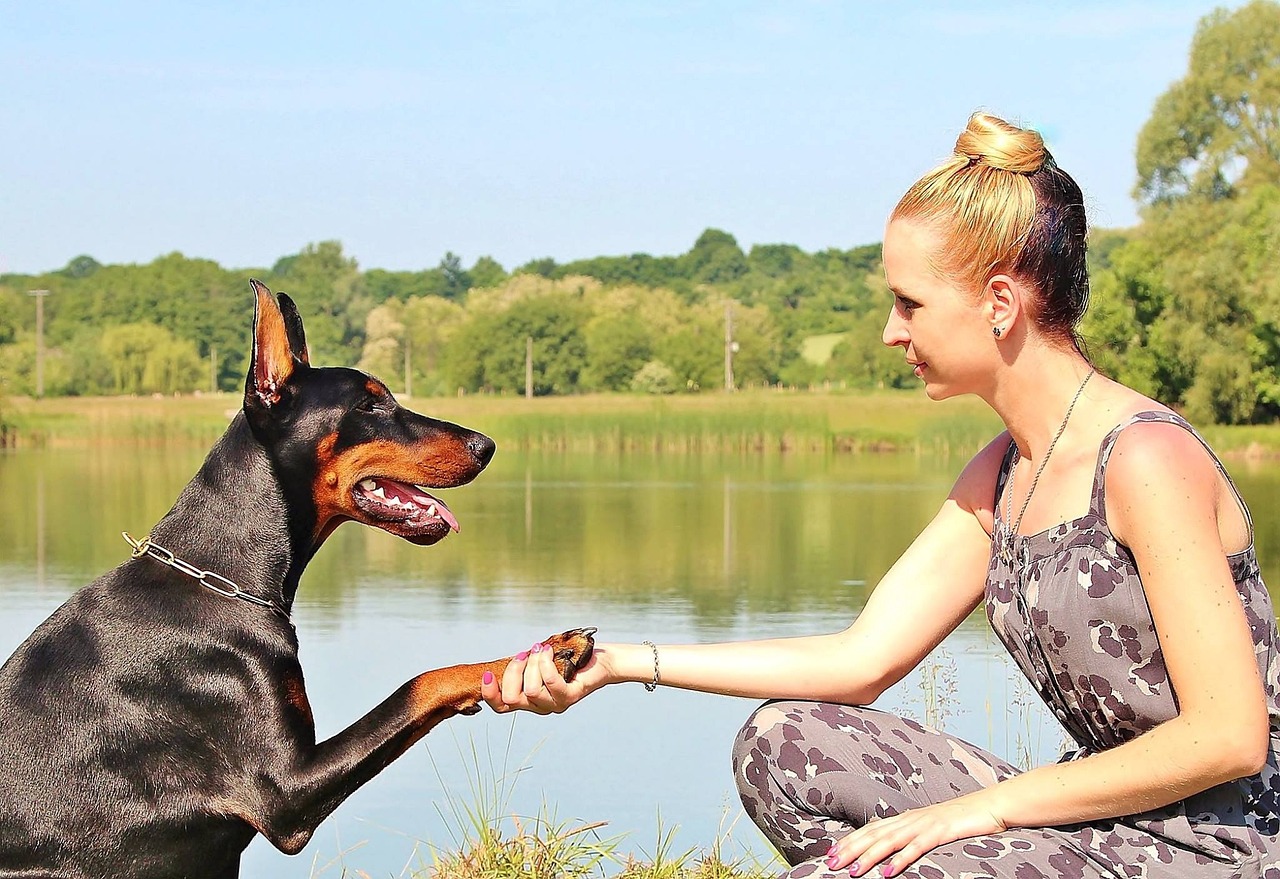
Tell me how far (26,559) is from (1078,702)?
35.7 ft

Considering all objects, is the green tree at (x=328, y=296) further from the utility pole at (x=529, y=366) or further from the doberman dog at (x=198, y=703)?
the doberman dog at (x=198, y=703)

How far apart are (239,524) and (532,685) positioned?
641 mm

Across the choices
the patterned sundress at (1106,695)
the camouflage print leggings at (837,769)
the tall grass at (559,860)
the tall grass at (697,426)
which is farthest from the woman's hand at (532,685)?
the tall grass at (697,426)

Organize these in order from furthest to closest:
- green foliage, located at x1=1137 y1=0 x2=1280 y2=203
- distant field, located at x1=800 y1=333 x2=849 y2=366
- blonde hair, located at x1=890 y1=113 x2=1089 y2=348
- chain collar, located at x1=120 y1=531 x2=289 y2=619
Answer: distant field, located at x1=800 y1=333 x2=849 y2=366, green foliage, located at x1=1137 y1=0 x2=1280 y2=203, chain collar, located at x1=120 y1=531 x2=289 y2=619, blonde hair, located at x1=890 y1=113 x2=1089 y2=348

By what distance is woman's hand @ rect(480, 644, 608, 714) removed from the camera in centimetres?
269

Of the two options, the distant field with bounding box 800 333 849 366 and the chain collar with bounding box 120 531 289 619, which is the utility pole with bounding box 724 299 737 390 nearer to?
the distant field with bounding box 800 333 849 366

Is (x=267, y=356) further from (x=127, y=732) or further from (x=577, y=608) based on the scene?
(x=577, y=608)

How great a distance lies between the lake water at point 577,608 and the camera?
17.1 ft

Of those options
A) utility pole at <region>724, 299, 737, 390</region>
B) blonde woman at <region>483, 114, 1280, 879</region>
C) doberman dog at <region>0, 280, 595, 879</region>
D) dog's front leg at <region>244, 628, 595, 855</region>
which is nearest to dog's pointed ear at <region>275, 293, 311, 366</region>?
doberman dog at <region>0, 280, 595, 879</region>

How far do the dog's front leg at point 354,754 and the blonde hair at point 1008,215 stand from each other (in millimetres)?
934

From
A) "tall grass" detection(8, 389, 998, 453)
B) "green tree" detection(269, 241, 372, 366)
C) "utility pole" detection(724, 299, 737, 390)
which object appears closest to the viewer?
"tall grass" detection(8, 389, 998, 453)

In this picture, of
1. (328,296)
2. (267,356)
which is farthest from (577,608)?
(328,296)

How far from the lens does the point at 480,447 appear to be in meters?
3.30

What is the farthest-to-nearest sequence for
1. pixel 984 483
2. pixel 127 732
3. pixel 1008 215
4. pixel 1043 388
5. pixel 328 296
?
pixel 328 296
pixel 984 483
pixel 127 732
pixel 1043 388
pixel 1008 215
